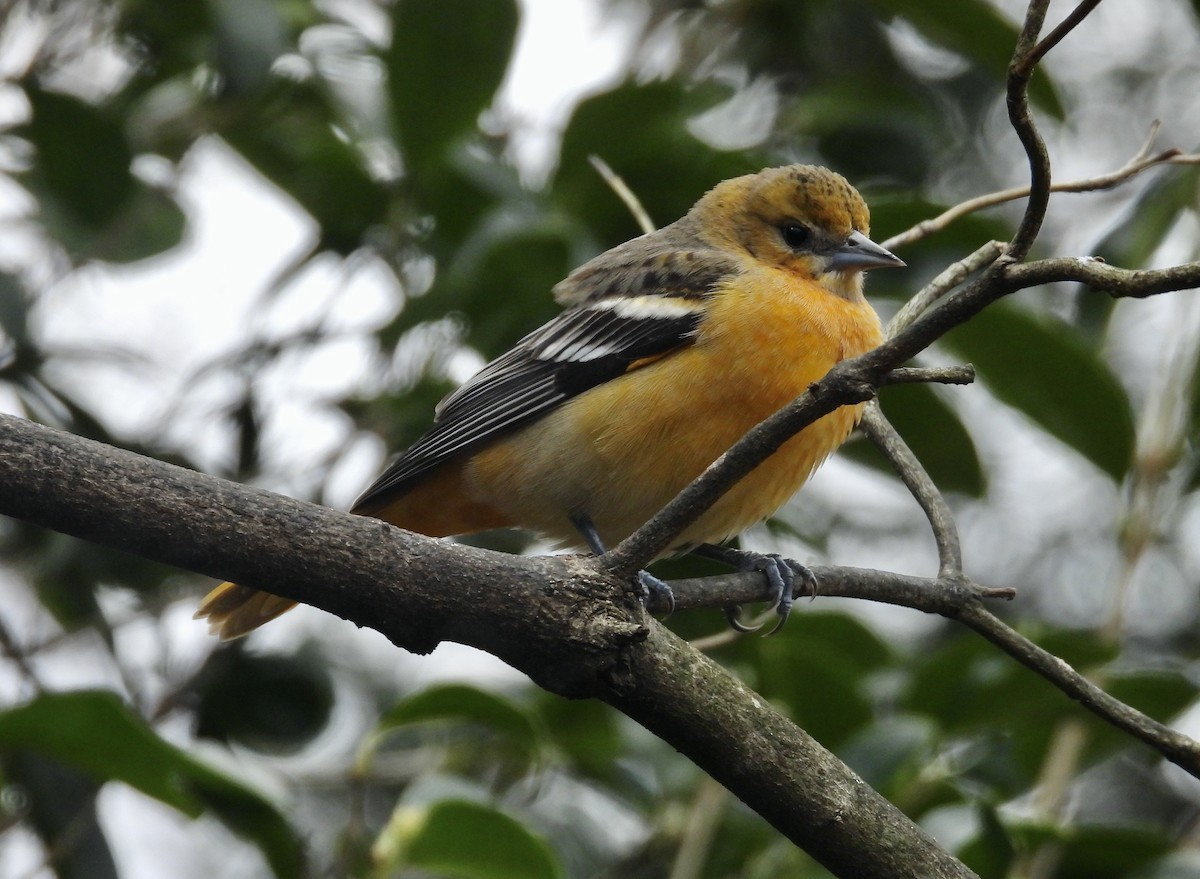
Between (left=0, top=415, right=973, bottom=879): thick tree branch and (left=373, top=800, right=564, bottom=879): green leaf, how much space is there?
94 cm

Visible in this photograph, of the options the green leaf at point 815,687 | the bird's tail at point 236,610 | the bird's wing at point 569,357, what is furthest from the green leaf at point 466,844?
the bird's wing at point 569,357

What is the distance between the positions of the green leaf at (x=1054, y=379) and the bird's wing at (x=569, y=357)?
2.96 ft

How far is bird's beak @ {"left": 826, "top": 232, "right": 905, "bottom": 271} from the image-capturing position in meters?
Answer: 4.61

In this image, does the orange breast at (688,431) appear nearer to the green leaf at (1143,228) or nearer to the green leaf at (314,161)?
the green leaf at (1143,228)

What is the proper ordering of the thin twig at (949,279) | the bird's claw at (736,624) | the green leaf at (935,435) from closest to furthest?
the thin twig at (949,279) → the bird's claw at (736,624) → the green leaf at (935,435)

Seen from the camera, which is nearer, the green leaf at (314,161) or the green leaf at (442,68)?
the green leaf at (442,68)

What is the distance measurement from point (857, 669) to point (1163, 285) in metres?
2.43

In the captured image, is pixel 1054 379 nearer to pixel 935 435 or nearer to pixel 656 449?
pixel 935 435

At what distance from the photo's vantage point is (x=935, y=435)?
4766 mm

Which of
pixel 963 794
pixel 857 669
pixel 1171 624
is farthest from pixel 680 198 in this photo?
pixel 1171 624

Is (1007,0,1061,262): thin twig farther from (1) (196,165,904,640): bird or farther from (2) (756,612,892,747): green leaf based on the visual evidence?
(2) (756,612,892,747): green leaf

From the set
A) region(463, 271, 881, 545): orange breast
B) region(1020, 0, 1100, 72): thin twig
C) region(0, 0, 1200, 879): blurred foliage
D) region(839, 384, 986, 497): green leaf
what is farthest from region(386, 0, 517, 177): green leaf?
region(1020, 0, 1100, 72): thin twig

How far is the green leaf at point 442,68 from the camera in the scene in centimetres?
461

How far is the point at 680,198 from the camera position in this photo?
531 cm
